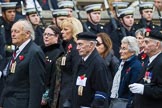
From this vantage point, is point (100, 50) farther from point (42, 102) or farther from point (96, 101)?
point (96, 101)

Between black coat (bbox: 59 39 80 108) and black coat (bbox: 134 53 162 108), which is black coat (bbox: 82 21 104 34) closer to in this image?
black coat (bbox: 59 39 80 108)

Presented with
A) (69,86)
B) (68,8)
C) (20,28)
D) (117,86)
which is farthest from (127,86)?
(68,8)

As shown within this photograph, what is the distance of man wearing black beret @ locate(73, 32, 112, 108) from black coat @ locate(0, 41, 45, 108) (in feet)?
1.74

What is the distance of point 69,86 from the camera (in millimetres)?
10945

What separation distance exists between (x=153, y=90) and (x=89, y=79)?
978 mm

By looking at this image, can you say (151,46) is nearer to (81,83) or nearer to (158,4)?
(81,83)

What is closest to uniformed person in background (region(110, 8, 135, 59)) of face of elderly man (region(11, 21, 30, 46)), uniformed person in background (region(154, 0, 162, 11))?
uniformed person in background (region(154, 0, 162, 11))

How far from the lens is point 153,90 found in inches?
370

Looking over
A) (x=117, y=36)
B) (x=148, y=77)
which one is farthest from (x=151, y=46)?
(x=117, y=36)

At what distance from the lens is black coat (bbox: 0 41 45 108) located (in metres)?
10.1

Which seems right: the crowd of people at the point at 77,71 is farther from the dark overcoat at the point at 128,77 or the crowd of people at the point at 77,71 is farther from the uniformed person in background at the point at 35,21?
the uniformed person in background at the point at 35,21

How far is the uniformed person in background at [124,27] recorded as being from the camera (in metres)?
15.2

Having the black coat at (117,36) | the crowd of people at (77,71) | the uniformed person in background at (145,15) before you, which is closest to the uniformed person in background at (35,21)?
the crowd of people at (77,71)

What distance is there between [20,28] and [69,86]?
1.28m
